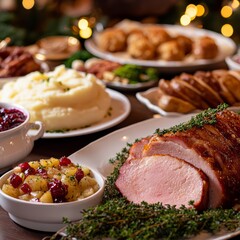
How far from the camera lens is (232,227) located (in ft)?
6.96

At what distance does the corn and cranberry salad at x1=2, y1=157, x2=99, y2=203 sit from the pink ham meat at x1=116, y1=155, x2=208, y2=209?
0.16 meters

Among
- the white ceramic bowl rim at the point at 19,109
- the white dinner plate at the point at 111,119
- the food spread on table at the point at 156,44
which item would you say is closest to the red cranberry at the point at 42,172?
the white ceramic bowl rim at the point at 19,109

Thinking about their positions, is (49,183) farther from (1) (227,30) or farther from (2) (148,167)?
(1) (227,30)

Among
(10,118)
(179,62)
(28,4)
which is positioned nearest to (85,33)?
(179,62)

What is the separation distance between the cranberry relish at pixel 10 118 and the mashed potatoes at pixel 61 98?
338 millimetres

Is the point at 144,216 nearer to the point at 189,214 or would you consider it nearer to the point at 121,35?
the point at 189,214

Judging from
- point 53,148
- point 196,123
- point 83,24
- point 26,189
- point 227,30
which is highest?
point 196,123

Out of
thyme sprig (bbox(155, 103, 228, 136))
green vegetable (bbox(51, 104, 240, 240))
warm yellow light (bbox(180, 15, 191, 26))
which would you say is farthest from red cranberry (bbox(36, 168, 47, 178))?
warm yellow light (bbox(180, 15, 191, 26))

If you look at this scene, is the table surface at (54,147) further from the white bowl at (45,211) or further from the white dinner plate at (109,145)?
the white dinner plate at (109,145)

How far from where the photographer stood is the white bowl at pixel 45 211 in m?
2.14

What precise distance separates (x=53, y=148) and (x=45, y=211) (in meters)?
0.96

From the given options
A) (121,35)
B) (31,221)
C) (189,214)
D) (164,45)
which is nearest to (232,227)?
(189,214)

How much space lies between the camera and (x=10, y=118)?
270cm

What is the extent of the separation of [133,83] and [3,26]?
208 cm
